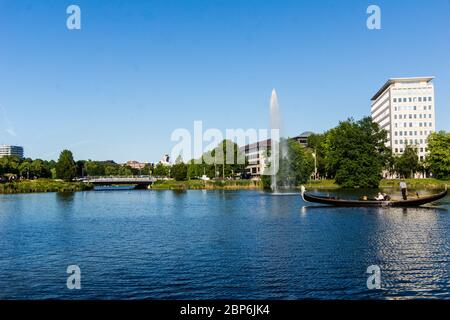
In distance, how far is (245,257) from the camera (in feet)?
94.2

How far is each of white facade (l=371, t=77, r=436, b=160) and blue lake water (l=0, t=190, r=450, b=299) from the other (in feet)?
453

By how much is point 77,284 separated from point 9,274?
5765mm

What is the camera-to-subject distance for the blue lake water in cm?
2166

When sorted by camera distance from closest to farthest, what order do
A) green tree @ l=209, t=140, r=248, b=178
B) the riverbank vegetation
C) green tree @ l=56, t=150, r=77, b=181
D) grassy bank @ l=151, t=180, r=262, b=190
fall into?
the riverbank vegetation
grassy bank @ l=151, t=180, r=262, b=190
green tree @ l=56, t=150, r=77, b=181
green tree @ l=209, t=140, r=248, b=178

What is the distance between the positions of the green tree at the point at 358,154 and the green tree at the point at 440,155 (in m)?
13.5

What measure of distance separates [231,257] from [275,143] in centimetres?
8184

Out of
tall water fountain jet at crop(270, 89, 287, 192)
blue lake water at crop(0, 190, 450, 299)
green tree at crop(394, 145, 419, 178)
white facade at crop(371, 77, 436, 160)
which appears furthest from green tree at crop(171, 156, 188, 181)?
blue lake water at crop(0, 190, 450, 299)

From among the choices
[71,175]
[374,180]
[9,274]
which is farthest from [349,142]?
[9,274]

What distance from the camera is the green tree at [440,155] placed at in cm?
12697

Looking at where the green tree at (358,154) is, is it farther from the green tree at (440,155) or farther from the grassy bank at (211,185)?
the grassy bank at (211,185)

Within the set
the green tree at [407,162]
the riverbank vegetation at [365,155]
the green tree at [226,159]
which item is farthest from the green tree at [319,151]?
the green tree at [226,159]

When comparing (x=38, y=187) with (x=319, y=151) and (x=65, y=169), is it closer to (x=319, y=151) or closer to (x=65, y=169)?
(x=65, y=169)

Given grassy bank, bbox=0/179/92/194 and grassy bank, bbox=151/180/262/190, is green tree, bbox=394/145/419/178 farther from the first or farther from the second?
grassy bank, bbox=0/179/92/194
